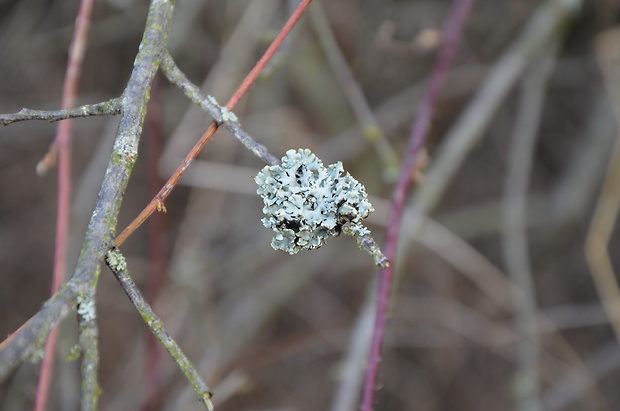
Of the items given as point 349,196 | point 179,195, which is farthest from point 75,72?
point 179,195

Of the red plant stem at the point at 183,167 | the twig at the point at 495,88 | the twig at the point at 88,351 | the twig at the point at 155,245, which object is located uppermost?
the twig at the point at 495,88

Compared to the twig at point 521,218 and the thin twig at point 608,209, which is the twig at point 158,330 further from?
the thin twig at point 608,209

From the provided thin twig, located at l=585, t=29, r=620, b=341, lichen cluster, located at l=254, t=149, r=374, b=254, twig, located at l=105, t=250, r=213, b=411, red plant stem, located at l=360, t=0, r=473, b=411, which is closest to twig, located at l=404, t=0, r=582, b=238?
thin twig, located at l=585, t=29, r=620, b=341

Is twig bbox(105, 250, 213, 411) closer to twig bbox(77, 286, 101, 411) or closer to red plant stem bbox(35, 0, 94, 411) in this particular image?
twig bbox(77, 286, 101, 411)

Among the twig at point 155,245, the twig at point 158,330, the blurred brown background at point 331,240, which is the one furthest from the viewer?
the blurred brown background at point 331,240

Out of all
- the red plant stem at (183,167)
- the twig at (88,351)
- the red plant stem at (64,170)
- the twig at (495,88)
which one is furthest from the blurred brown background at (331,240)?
the twig at (88,351)
